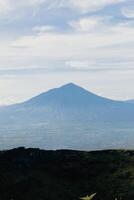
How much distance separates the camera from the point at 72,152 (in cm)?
17962

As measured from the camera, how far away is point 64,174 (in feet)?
505

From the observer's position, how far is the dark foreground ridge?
12794 centimetres

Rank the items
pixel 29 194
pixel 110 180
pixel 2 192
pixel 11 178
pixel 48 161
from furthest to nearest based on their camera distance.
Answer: pixel 48 161, pixel 110 180, pixel 11 178, pixel 29 194, pixel 2 192

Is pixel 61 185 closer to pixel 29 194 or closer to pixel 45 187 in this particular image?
pixel 45 187

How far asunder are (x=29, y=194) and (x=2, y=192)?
9.73 m

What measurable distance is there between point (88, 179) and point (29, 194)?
101ft

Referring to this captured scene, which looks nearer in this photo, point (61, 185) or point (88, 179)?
point (61, 185)

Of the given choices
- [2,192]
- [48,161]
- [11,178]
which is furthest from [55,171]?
[2,192]

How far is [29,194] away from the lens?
125m

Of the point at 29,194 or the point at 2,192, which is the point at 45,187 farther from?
the point at 2,192

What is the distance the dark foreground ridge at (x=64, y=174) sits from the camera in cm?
12794

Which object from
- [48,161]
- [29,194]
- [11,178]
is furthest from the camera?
[48,161]

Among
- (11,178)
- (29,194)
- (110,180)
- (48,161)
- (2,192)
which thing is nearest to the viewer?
(2,192)

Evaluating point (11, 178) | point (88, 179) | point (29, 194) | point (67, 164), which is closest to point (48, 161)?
point (67, 164)
